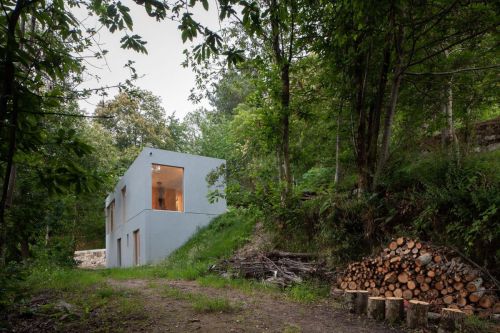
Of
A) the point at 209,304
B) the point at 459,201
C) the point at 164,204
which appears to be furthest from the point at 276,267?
the point at 164,204

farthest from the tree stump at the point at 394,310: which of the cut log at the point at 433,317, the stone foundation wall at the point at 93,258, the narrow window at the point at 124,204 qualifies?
the stone foundation wall at the point at 93,258

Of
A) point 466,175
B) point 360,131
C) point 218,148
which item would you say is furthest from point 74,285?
point 218,148

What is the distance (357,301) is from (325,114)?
5.29m

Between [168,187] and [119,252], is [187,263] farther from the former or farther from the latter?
[119,252]

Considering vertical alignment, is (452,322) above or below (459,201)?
below

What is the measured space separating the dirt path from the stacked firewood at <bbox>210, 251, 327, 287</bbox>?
123cm

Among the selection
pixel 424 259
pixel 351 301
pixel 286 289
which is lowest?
pixel 286 289

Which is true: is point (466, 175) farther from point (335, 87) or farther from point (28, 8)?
point (28, 8)

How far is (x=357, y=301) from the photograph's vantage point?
546 centimetres

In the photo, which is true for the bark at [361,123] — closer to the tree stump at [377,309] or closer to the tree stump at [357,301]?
the tree stump at [357,301]

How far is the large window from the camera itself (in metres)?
15.6

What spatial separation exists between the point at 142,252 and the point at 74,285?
7644 mm

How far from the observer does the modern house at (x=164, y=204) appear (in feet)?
49.7

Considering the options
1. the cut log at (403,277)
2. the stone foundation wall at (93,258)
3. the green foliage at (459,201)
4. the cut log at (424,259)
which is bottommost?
the stone foundation wall at (93,258)
